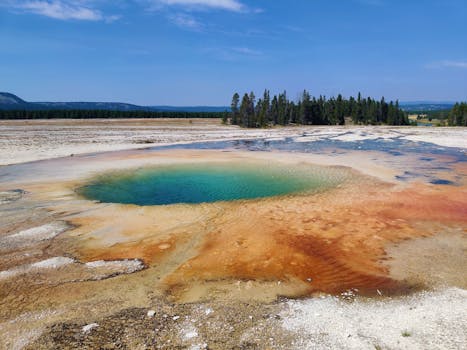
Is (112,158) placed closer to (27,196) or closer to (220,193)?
(27,196)

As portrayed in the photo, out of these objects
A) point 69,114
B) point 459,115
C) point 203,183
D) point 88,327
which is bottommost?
point 88,327

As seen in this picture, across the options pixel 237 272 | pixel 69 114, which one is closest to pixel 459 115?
pixel 237 272

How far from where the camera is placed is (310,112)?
9406 centimetres

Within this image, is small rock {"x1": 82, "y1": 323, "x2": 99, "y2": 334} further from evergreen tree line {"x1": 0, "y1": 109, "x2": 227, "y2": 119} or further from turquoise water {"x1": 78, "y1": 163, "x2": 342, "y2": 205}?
evergreen tree line {"x1": 0, "y1": 109, "x2": 227, "y2": 119}

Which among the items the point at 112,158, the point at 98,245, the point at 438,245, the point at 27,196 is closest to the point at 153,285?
the point at 98,245

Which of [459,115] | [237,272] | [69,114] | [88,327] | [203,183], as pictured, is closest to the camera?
[88,327]

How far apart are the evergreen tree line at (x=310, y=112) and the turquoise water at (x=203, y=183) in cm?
5894

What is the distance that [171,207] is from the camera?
14578mm

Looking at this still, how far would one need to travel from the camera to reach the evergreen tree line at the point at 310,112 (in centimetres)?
8350

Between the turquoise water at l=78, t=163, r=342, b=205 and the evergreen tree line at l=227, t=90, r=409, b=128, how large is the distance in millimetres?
58938

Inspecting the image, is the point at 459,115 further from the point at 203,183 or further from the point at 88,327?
the point at 88,327

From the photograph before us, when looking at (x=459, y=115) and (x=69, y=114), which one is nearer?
(x=459, y=115)

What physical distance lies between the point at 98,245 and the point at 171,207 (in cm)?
460

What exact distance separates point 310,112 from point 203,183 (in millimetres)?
79884
